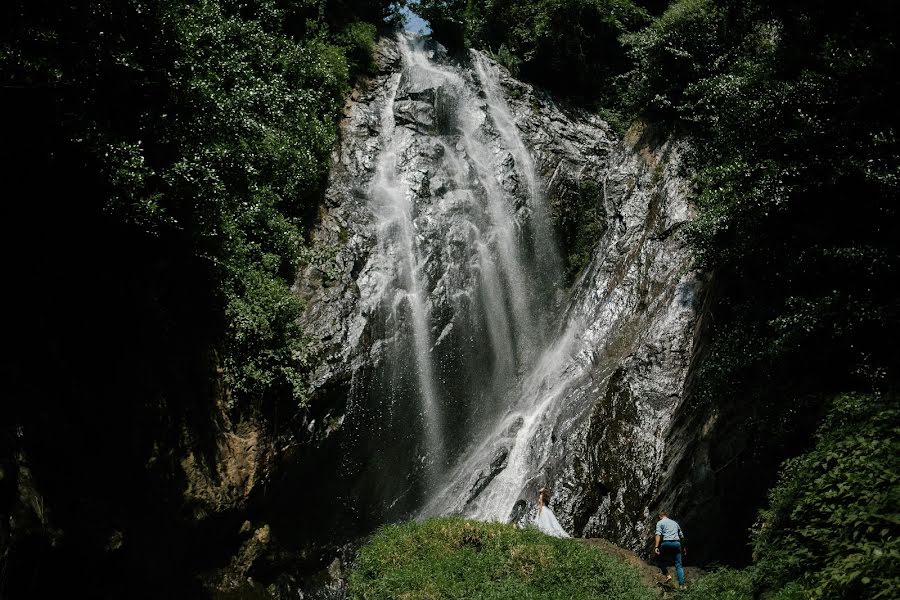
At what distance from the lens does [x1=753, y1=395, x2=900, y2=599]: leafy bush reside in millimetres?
4730

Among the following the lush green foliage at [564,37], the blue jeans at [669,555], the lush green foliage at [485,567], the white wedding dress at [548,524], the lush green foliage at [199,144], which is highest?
the lush green foliage at [564,37]

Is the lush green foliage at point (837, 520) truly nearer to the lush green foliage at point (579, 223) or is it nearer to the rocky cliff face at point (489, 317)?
the rocky cliff face at point (489, 317)

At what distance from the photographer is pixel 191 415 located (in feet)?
31.7

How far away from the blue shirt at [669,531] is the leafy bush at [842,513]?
1.81 meters

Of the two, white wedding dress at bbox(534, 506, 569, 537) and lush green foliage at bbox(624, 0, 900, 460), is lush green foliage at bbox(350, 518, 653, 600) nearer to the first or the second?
white wedding dress at bbox(534, 506, 569, 537)

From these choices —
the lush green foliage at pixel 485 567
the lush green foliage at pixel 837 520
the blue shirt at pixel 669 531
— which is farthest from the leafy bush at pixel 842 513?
the lush green foliage at pixel 485 567

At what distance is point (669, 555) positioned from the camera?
884cm

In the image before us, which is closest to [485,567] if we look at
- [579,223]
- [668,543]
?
[668,543]

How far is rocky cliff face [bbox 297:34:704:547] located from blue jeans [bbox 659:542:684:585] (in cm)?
138

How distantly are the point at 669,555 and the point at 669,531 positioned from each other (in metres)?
0.36

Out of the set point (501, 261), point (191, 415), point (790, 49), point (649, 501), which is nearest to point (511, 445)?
point (649, 501)

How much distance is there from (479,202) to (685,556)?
35.0 feet

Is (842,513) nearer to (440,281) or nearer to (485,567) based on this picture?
(485,567)

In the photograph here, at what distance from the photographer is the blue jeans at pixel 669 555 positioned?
8.52 meters
